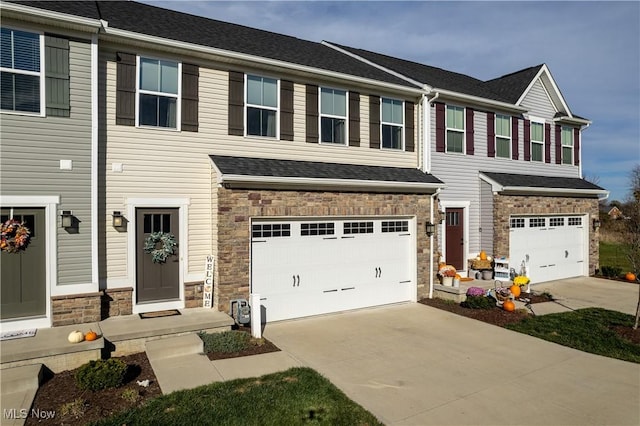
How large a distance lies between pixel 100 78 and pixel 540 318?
38.9ft

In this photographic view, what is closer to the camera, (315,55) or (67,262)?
(67,262)

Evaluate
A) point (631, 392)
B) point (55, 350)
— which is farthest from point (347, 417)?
point (55, 350)

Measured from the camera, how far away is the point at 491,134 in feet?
49.1

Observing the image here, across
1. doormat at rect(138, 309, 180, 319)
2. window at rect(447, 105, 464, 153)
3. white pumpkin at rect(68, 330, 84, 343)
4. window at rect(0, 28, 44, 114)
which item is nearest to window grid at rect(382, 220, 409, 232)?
window at rect(447, 105, 464, 153)

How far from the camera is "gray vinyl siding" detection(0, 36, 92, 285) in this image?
7691 millimetres

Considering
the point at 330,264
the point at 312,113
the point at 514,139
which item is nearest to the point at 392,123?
the point at 312,113

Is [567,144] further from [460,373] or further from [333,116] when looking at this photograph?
[460,373]

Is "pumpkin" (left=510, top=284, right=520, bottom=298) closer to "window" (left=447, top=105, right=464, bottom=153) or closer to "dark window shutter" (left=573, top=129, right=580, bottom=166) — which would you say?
"window" (left=447, top=105, right=464, bottom=153)

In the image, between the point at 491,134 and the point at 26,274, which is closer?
the point at 26,274

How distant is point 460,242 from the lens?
46.2 ft

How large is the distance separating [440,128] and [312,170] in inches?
217

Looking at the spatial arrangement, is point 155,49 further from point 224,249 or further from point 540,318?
point 540,318

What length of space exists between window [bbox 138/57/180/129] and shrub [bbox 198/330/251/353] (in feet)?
16.0

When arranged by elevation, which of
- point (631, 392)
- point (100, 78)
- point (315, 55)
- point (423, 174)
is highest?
point (315, 55)
